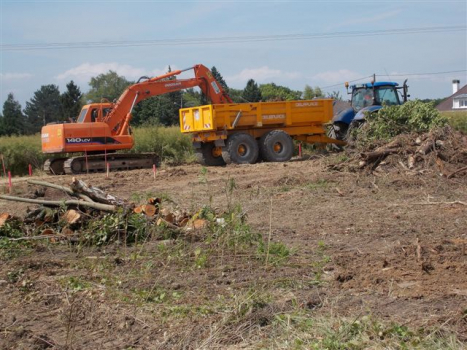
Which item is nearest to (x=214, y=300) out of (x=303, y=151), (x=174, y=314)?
(x=174, y=314)

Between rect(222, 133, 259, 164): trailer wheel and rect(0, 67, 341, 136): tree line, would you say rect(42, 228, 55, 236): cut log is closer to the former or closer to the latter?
rect(222, 133, 259, 164): trailer wheel

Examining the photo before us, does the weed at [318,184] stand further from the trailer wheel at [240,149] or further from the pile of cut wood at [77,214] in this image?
the trailer wheel at [240,149]

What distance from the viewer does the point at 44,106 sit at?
218ft

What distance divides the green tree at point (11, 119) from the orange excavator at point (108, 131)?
3419 cm

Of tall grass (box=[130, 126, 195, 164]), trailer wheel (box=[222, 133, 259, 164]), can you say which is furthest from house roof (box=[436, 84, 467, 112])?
trailer wheel (box=[222, 133, 259, 164])

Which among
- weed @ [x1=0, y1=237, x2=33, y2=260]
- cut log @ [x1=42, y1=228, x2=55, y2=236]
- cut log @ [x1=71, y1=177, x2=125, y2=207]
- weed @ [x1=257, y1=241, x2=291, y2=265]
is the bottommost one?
weed @ [x1=257, y1=241, x2=291, y2=265]

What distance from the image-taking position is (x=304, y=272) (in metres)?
6.33

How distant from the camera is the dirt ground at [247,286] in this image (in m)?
4.81

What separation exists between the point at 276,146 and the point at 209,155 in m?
2.30

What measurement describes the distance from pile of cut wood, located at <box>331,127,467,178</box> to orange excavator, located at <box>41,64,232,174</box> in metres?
8.79

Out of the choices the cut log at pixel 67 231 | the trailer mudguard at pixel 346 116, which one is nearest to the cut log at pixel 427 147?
the trailer mudguard at pixel 346 116

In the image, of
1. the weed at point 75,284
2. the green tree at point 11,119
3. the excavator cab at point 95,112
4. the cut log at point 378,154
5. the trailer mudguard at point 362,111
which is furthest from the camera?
the green tree at point 11,119

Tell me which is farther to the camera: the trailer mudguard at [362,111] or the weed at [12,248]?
the trailer mudguard at [362,111]

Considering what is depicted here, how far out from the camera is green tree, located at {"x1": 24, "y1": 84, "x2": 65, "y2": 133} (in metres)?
63.5
